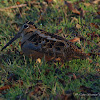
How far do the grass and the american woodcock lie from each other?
0.56ft

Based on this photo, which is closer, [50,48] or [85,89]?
[85,89]

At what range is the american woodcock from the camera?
Answer: 405cm

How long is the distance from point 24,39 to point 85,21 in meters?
2.03

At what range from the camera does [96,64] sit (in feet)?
13.2

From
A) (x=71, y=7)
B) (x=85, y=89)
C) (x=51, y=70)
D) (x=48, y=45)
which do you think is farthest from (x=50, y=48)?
(x=71, y=7)

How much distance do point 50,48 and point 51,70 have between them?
18.1 inches

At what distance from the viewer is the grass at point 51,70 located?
133 inches

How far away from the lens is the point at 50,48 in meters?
4.11

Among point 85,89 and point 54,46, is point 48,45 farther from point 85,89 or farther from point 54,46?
point 85,89

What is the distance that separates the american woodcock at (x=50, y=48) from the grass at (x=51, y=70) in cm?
17

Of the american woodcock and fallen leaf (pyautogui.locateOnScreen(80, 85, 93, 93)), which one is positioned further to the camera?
the american woodcock

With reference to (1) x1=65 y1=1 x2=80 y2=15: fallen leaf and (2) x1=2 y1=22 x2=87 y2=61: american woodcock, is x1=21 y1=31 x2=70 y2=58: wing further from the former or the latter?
(1) x1=65 y1=1 x2=80 y2=15: fallen leaf

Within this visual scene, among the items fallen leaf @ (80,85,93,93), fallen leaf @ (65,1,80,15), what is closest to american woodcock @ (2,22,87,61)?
fallen leaf @ (80,85,93,93)

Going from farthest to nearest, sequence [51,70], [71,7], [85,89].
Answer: [71,7] < [51,70] < [85,89]
